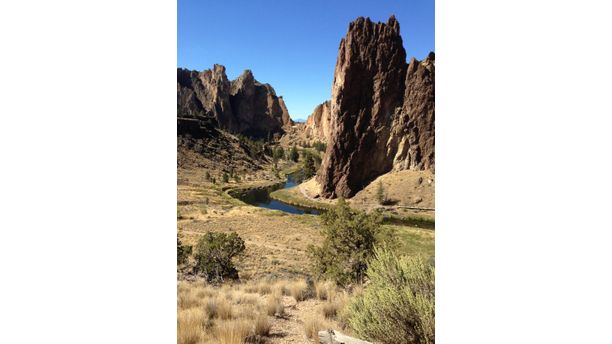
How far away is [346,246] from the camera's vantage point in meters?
6.38

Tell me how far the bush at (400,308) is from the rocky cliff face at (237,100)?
360 feet

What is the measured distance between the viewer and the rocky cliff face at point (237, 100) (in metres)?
112

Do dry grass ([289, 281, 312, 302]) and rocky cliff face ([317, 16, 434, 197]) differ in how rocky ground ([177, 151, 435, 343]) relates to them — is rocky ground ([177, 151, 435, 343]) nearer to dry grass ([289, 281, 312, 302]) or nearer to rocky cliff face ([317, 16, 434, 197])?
dry grass ([289, 281, 312, 302])

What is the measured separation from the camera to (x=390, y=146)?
145ft

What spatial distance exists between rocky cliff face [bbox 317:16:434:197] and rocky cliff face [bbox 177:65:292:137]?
68.3 metres

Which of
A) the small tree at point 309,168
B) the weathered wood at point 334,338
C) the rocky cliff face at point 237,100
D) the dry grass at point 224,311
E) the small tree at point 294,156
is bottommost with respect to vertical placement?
the dry grass at point 224,311

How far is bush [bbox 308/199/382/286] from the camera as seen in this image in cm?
589

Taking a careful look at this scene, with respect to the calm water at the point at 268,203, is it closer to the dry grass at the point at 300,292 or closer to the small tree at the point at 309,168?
the small tree at the point at 309,168

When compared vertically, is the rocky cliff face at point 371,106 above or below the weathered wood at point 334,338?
above

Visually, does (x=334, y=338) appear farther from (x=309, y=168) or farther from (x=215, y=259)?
(x=309, y=168)

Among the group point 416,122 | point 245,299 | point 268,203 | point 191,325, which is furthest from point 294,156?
point 191,325

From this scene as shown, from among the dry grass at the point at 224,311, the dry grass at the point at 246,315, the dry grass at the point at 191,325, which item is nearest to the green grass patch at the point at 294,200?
the dry grass at the point at 246,315
